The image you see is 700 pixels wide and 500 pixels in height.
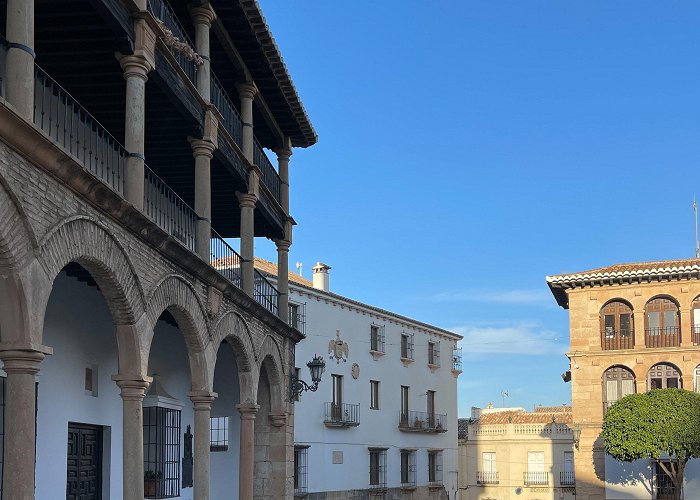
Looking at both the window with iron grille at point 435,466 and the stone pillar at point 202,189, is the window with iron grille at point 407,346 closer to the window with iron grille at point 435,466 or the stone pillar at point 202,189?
the window with iron grille at point 435,466

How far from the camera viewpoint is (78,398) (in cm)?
1490

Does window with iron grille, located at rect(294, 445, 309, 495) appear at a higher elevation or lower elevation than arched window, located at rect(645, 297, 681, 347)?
lower

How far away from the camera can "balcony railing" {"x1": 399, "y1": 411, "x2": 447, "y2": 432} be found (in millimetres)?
43125

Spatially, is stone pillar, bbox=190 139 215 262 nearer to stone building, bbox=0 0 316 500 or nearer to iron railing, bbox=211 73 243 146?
stone building, bbox=0 0 316 500

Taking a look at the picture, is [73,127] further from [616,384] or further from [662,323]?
[662,323]

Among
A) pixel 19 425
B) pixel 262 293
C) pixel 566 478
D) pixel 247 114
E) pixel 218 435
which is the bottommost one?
pixel 566 478

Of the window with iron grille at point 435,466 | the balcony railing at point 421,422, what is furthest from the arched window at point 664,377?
the window with iron grille at point 435,466

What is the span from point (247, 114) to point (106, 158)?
226 inches

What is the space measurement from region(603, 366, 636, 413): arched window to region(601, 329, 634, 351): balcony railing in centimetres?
80

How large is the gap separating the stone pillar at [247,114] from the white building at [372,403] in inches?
651

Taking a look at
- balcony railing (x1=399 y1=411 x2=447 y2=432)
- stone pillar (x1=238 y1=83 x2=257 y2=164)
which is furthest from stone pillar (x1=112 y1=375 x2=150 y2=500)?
balcony railing (x1=399 y1=411 x2=447 y2=432)

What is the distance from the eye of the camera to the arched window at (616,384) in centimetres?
3644

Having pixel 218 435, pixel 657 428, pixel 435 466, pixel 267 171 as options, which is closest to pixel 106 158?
pixel 267 171

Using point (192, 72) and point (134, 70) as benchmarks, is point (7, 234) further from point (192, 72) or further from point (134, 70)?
point (192, 72)
